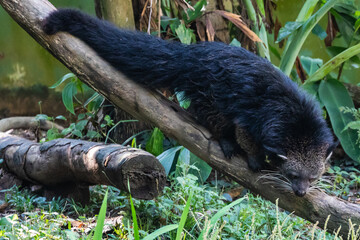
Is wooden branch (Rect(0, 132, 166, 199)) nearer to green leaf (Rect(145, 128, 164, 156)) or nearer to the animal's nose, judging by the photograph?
the animal's nose

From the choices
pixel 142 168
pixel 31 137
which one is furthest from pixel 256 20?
pixel 31 137

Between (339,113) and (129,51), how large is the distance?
8.67ft

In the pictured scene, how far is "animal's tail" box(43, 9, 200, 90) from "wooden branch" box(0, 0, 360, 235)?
0.06 m

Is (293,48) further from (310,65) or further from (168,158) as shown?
(168,158)

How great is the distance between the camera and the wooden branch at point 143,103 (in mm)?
2693

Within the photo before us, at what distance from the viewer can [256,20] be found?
489 cm

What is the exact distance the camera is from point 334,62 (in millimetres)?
4680

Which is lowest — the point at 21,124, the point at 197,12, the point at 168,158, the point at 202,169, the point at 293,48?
the point at 21,124

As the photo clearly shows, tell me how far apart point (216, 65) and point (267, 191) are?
0.92 metres

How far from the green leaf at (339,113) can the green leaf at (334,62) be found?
0.46ft

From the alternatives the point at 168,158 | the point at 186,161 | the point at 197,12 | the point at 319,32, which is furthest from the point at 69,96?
the point at 319,32

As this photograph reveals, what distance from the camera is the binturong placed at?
280 cm

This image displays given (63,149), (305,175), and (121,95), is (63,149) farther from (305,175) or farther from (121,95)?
(305,175)

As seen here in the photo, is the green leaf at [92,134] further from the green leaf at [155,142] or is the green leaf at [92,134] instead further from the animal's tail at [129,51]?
the animal's tail at [129,51]
